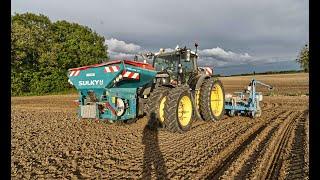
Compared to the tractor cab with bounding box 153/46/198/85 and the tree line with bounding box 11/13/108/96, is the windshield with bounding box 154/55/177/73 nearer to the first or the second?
the tractor cab with bounding box 153/46/198/85

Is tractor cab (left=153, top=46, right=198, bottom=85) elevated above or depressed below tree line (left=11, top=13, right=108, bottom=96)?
below

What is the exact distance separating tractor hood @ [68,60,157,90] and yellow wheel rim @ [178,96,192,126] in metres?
1.12

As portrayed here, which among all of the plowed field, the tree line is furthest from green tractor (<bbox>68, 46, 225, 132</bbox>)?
the tree line

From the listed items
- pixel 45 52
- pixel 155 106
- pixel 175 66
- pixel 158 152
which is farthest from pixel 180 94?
pixel 45 52

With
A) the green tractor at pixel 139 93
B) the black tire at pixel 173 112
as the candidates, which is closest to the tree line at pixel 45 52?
the green tractor at pixel 139 93

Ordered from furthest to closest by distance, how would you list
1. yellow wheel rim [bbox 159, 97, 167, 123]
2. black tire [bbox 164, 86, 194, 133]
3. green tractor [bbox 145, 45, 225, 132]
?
yellow wheel rim [bbox 159, 97, 167, 123] → green tractor [bbox 145, 45, 225, 132] → black tire [bbox 164, 86, 194, 133]

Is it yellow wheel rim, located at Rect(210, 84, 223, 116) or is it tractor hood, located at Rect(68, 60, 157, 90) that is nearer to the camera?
tractor hood, located at Rect(68, 60, 157, 90)

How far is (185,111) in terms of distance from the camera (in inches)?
314

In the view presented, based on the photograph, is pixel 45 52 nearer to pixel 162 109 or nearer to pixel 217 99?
pixel 217 99

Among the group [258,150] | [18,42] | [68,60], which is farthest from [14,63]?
[258,150]

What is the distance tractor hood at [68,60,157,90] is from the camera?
25.0 ft

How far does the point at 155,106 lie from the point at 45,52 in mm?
26171

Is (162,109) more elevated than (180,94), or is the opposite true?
(180,94)
